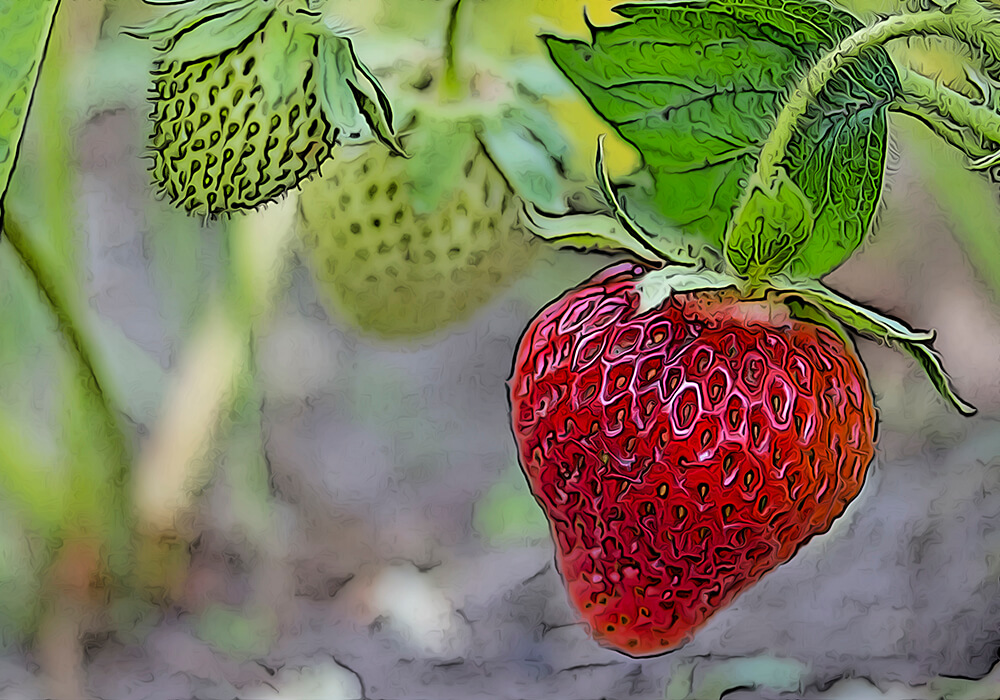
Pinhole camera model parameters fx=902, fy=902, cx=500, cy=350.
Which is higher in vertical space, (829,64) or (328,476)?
(829,64)

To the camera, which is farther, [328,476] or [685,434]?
[328,476]

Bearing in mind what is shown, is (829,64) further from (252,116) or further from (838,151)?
(252,116)

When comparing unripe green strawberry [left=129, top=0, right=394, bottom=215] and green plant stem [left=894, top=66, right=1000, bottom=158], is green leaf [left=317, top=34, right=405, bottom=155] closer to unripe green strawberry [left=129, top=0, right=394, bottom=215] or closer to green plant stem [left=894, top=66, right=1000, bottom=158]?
unripe green strawberry [left=129, top=0, right=394, bottom=215]

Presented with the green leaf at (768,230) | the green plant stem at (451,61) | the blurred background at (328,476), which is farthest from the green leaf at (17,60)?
the green leaf at (768,230)

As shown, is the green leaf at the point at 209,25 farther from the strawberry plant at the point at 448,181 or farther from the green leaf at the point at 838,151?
the green leaf at the point at 838,151

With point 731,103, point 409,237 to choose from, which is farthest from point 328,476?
point 731,103

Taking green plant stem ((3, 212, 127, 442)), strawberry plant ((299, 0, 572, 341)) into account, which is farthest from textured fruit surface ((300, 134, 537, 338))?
green plant stem ((3, 212, 127, 442))

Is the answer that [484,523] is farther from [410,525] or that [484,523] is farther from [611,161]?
[611,161]

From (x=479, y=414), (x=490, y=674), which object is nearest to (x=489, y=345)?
(x=479, y=414)
